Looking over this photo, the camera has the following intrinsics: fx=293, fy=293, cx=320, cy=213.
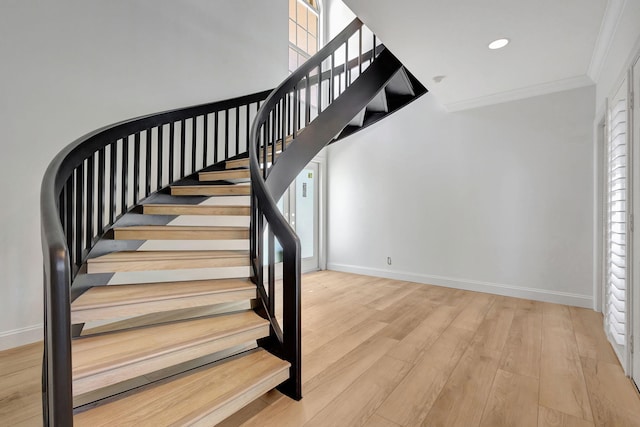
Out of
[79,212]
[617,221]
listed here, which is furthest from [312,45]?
[617,221]

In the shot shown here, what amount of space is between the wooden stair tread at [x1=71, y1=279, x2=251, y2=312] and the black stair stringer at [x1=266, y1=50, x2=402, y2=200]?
1047mm

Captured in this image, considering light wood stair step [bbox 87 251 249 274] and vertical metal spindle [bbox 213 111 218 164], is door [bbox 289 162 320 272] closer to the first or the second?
vertical metal spindle [bbox 213 111 218 164]

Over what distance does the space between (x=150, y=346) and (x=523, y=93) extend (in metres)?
4.40

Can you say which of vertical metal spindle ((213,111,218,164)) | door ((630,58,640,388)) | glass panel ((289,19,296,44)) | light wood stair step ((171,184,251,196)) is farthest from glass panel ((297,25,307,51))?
door ((630,58,640,388))

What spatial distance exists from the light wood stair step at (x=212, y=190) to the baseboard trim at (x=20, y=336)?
5.03 ft

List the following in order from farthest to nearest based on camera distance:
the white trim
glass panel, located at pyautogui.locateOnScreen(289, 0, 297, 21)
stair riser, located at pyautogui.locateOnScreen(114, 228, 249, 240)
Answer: glass panel, located at pyautogui.locateOnScreen(289, 0, 297, 21) < the white trim < stair riser, located at pyautogui.locateOnScreen(114, 228, 249, 240)

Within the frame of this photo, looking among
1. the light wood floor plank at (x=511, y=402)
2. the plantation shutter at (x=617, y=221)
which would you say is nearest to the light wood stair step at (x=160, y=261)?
the light wood floor plank at (x=511, y=402)

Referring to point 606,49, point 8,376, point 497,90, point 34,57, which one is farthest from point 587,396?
point 34,57

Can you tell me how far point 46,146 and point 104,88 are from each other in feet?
2.40

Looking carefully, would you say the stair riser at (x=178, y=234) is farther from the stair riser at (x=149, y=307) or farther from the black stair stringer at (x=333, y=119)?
the black stair stringer at (x=333, y=119)

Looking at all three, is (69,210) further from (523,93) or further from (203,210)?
(523,93)

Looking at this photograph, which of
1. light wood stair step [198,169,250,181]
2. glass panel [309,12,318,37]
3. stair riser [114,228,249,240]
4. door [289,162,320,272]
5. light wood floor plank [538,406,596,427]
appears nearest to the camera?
light wood floor plank [538,406,596,427]

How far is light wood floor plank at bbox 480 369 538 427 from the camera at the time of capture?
59.7 inches

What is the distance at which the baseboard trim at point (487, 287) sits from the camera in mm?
3283
